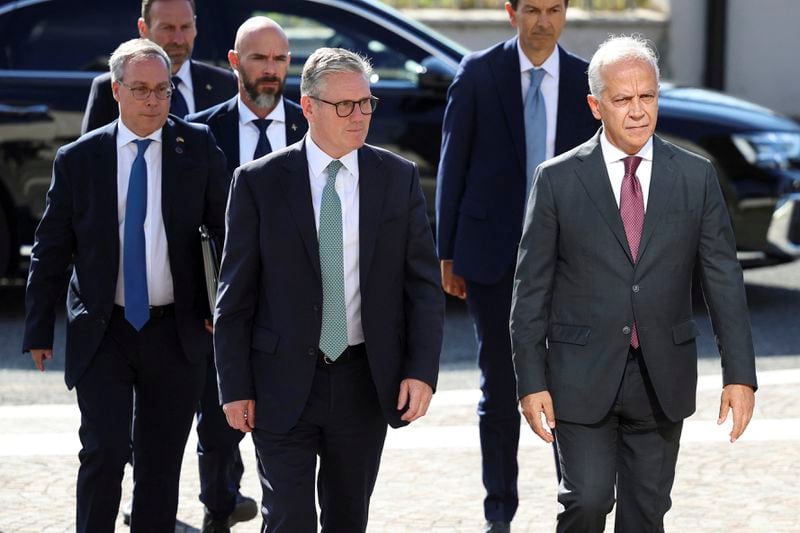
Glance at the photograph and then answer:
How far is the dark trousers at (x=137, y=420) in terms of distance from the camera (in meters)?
5.31

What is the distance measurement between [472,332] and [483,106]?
377 cm

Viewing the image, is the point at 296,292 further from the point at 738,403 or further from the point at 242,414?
the point at 738,403

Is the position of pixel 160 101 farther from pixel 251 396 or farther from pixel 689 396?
pixel 689 396

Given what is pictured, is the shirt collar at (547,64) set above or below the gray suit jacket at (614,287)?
above

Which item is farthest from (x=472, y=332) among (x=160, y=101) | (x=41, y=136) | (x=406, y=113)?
(x=160, y=101)

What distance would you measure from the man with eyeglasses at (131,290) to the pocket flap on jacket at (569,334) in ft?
4.39

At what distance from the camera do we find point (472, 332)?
32.4ft

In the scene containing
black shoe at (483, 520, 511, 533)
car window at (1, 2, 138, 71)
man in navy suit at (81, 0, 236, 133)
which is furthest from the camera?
car window at (1, 2, 138, 71)

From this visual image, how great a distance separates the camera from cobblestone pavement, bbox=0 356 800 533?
6.24 meters

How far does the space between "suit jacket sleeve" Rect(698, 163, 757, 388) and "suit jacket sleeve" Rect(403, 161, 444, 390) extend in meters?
0.79

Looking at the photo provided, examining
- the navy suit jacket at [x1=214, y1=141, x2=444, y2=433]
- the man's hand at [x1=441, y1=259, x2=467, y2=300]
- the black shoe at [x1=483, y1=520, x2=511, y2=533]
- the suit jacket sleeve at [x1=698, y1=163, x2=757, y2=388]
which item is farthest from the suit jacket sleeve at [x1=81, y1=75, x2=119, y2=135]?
the suit jacket sleeve at [x1=698, y1=163, x2=757, y2=388]

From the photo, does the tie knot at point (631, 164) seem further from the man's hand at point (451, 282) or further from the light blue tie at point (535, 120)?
the man's hand at point (451, 282)

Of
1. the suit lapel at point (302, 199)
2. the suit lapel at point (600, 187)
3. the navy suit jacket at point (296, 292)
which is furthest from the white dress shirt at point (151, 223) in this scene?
the suit lapel at point (600, 187)

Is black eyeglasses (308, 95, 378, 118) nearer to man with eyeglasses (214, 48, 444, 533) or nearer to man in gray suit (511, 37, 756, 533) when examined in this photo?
man with eyeglasses (214, 48, 444, 533)
